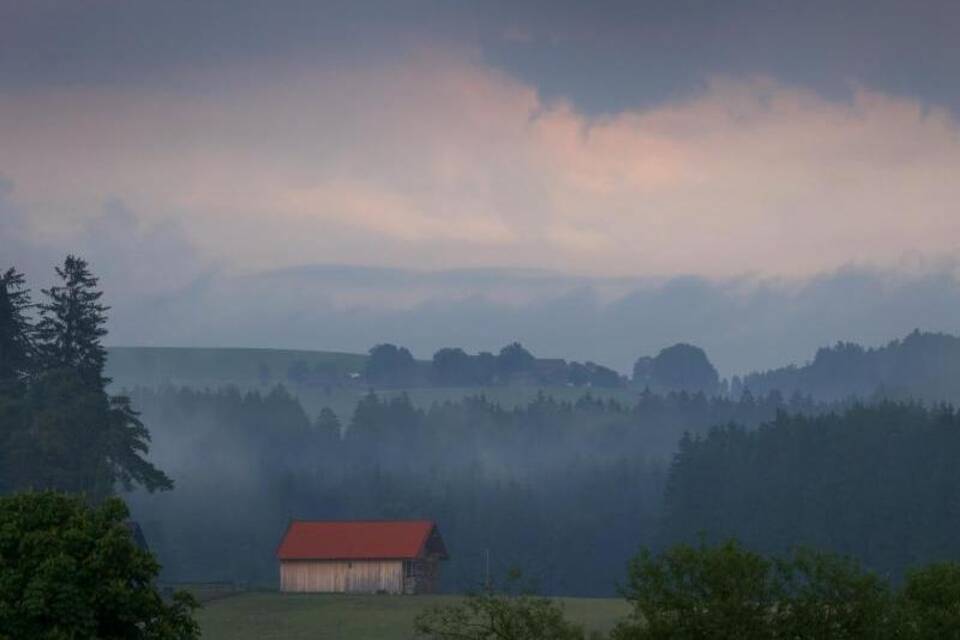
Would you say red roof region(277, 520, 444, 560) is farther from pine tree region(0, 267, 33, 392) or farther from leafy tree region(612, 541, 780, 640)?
leafy tree region(612, 541, 780, 640)

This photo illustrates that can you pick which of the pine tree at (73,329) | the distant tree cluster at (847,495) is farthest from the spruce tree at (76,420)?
the distant tree cluster at (847,495)

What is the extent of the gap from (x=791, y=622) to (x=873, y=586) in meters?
2.61

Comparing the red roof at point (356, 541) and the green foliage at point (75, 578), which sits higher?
the green foliage at point (75, 578)

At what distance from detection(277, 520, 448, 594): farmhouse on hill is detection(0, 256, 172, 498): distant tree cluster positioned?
15597mm

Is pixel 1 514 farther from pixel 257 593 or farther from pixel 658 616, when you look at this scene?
pixel 257 593

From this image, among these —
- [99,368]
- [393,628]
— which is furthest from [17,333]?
[393,628]

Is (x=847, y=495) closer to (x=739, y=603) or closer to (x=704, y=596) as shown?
(x=704, y=596)

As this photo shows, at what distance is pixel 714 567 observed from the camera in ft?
159

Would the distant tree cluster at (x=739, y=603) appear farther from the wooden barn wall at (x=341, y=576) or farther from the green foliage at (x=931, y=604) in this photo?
the wooden barn wall at (x=341, y=576)

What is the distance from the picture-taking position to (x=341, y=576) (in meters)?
140

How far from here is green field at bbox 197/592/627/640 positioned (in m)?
102

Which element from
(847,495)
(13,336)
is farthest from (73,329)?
(847,495)

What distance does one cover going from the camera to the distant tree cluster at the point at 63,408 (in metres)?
126

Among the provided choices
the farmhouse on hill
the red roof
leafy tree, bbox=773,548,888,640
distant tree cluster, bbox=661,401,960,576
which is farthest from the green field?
distant tree cluster, bbox=661,401,960,576
